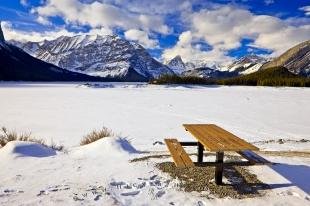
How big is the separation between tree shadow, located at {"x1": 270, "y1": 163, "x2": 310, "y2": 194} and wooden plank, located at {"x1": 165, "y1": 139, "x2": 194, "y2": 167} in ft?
5.95

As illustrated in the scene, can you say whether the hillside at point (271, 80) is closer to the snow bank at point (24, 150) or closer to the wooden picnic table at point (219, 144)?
the wooden picnic table at point (219, 144)

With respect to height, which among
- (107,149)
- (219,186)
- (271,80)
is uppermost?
(271,80)

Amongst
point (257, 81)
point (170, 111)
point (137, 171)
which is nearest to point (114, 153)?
point (137, 171)

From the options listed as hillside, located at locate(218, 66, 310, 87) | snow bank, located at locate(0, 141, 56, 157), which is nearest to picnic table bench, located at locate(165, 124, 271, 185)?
snow bank, located at locate(0, 141, 56, 157)

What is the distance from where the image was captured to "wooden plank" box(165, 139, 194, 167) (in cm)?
663

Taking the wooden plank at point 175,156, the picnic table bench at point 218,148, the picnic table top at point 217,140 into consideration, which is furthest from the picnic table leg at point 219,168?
the wooden plank at point 175,156

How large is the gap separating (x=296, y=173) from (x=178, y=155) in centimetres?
227

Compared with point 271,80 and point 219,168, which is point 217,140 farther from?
point 271,80

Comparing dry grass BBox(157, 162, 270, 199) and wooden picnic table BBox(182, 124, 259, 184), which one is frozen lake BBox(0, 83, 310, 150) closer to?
wooden picnic table BBox(182, 124, 259, 184)

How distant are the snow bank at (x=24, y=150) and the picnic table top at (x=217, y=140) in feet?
10.3

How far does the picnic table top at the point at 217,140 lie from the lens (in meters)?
6.23

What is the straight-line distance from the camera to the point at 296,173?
25.0 feet

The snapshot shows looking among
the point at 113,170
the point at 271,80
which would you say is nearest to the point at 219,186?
the point at 113,170

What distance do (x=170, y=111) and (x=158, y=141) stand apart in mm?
8584
